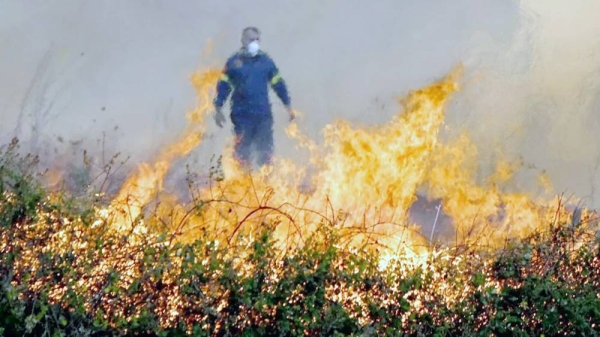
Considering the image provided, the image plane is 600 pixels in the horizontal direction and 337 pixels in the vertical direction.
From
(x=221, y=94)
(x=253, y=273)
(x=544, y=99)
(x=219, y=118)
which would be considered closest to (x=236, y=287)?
(x=253, y=273)

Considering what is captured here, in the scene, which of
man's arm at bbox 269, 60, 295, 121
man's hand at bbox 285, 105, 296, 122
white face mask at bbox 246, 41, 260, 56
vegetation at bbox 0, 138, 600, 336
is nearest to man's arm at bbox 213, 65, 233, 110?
white face mask at bbox 246, 41, 260, 56

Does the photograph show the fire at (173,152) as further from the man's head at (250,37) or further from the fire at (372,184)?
the man's head at (250,37)

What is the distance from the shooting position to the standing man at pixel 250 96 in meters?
6.72

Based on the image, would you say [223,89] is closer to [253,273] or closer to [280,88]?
[280,88]

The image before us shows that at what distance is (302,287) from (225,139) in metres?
2.26

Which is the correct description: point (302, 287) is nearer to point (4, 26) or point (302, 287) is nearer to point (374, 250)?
point (374, 250)

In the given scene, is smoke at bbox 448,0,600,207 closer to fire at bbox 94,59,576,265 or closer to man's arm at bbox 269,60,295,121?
fire at bbox 94,59,576,265

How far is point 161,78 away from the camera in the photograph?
21.6ft

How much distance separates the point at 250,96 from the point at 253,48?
1.34ft

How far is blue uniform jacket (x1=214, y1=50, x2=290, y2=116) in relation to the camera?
677cm

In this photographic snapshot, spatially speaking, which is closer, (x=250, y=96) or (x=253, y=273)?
(x=253, y=273)

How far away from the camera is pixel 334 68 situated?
6797mm

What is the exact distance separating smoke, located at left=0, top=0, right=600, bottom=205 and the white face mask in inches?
3.9

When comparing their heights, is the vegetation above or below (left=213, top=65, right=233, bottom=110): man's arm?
below
